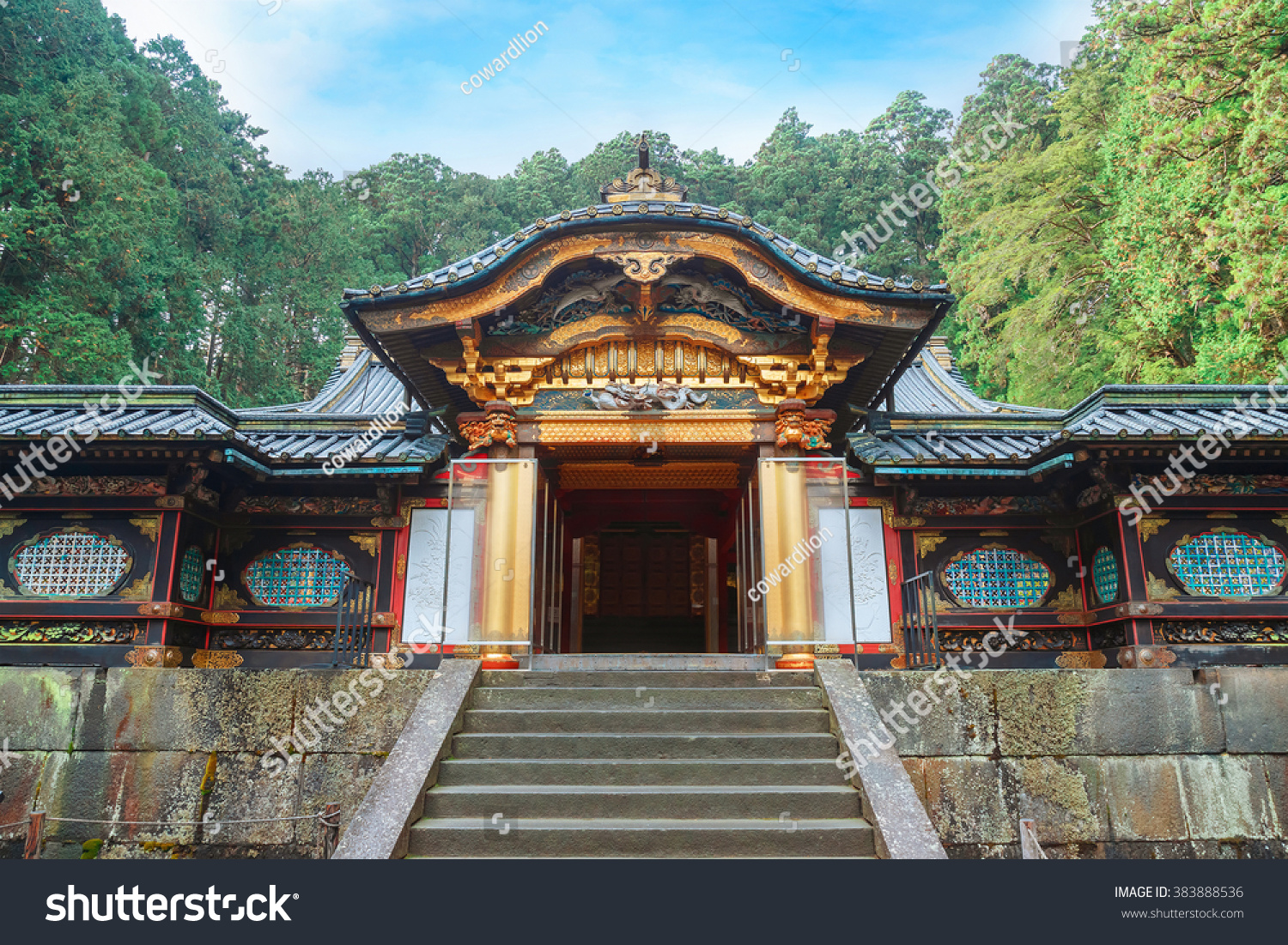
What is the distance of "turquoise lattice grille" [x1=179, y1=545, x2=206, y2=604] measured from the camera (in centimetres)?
891

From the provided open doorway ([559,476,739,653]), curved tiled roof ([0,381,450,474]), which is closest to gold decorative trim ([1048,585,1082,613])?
open doorway ([559,476,739,653])

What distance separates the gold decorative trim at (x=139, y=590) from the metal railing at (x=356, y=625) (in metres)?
1.88

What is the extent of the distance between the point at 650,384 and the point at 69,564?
6500 millimetres

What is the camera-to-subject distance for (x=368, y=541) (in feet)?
32.3

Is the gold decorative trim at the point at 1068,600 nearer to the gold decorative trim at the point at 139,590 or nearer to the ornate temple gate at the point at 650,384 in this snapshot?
the ornate temple gate at the point at 650,384

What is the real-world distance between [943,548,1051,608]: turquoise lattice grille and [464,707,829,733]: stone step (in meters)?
3.45

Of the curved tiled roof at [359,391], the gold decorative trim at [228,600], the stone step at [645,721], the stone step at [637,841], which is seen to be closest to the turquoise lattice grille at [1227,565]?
the stone step at [645,721]

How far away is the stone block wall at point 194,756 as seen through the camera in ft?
22.8

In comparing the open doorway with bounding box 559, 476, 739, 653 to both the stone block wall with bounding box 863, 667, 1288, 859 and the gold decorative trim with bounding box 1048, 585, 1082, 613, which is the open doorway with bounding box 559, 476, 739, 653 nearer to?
the gold decorative trim with bounding box 1048, 585, 1082, 613

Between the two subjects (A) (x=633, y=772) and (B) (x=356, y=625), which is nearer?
(A) (x=633, y=772)

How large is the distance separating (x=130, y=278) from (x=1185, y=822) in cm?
2320

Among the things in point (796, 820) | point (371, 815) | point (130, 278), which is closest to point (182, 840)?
point (371, 815)

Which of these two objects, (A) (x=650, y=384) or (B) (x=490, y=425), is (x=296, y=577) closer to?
(B) (x=490, y=425)

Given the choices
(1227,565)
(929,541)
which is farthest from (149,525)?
(1227,565)
